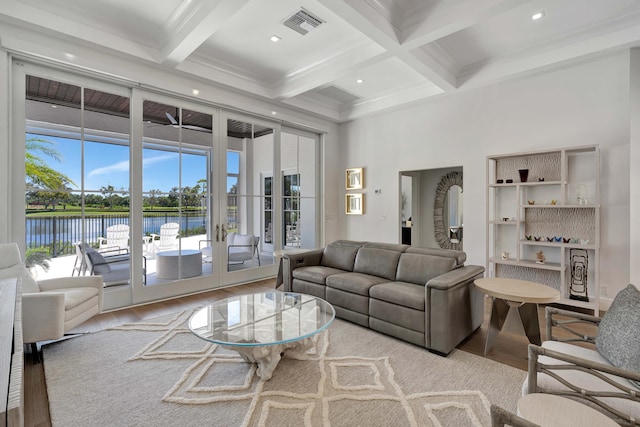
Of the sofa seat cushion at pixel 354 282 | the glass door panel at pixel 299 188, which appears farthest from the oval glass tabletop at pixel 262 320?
the glass door panel at pixel 299 188

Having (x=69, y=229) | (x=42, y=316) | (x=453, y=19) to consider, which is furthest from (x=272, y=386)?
(x=453, y=19)

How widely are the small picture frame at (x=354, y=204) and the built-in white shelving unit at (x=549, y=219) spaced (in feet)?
7.89

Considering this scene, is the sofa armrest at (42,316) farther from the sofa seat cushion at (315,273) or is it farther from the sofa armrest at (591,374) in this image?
the sofa armrest at (591,374)

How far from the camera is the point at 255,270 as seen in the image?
5176mm

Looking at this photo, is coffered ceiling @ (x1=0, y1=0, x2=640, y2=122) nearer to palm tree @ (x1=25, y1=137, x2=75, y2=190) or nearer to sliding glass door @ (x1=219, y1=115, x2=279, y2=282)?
sliding glass door @ (x1=219, y1=115, x2=279, y2=282)

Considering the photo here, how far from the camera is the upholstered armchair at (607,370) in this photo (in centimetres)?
127

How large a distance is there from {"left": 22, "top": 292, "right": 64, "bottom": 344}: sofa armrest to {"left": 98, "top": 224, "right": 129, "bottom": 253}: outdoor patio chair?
1.37 meters

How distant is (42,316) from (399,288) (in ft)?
9.83

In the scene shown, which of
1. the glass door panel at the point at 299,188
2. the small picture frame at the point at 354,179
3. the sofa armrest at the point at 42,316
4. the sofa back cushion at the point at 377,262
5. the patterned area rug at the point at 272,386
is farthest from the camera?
the small picture frame at the point at 354,179

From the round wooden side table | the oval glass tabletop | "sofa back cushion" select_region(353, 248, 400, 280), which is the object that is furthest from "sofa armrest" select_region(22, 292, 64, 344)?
the round wooden side table

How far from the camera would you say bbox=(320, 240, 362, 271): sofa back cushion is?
392cm

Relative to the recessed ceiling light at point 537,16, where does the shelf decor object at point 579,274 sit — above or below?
below

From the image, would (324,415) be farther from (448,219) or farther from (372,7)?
(448,219)

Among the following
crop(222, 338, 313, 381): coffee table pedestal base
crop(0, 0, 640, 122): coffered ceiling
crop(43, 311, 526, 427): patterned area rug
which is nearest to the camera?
crop(43, 311, 526, 427): patterned area rug
